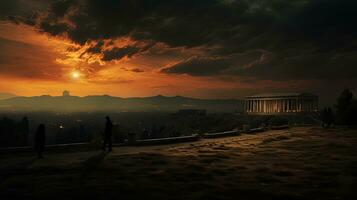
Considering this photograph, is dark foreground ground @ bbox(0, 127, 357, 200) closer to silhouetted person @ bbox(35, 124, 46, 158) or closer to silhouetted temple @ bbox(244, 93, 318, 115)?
silhouetted person @ bbox(35, 124, 46, 158)

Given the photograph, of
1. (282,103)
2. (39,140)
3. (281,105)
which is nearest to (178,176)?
(39,140)

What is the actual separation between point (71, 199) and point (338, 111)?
65162 mm

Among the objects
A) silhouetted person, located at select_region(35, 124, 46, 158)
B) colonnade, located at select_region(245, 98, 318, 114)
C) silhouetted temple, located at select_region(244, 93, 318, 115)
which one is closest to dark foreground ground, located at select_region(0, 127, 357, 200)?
silhouetted person, located at select_region(35, 124, 46, 158)

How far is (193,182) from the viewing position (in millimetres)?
14273

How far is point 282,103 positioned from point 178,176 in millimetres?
132468

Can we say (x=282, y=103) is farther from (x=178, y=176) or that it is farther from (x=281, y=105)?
(x=178, y=176)

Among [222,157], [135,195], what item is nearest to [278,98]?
[222,157]

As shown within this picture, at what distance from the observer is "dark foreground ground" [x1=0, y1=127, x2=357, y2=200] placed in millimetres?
12320

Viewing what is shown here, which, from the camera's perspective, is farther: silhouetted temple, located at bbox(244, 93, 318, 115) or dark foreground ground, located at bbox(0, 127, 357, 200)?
silhouetted temple, located at bbox(244, 93, 318, 115)

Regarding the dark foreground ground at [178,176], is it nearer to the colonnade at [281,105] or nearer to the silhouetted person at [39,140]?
the silhouetted person at [39,140]

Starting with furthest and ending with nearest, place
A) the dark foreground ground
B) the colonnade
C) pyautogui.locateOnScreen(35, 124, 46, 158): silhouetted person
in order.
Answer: the colonnade < pyautogui.locateOnScreen(35, 124, 46, 158): silhouetted person < the dark foreground ground

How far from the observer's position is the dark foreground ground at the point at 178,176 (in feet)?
40.4

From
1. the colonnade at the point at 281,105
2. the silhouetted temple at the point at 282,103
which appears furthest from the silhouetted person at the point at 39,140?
the colonnade at the point at 281,105

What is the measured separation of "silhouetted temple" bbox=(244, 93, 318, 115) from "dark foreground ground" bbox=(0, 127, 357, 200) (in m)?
115
